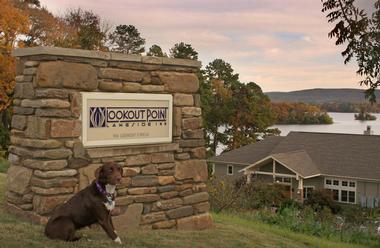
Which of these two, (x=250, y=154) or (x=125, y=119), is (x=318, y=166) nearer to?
(x=250, y=154)

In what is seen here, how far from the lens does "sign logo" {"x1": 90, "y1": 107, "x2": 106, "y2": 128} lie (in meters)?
6.72

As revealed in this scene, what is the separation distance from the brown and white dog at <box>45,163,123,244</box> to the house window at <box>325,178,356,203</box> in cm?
2638

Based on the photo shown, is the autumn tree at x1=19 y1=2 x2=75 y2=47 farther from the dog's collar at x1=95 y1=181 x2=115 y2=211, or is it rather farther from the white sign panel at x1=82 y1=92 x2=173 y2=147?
the dog's collar at x1=95 y1=181 x2=115 y2=211

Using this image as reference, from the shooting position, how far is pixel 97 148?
6.80 m

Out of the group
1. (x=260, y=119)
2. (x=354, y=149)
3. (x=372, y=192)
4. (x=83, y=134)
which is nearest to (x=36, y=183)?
(x=83, y=134)

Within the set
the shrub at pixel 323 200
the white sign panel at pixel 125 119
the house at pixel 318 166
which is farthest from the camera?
the house at pixel 318 166

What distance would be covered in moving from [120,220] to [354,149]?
2819cm

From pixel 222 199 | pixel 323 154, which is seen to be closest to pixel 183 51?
pixel 323 154

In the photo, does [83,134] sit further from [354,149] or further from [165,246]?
[354,149]

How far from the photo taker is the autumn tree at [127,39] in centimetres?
3856

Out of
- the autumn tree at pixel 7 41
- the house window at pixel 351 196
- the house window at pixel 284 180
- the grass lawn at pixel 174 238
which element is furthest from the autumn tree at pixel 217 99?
the grass lawn at pixel 174 238

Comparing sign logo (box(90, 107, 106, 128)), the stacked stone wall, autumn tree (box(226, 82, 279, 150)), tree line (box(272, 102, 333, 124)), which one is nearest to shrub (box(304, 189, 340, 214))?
autumn tree (box(226, 82, 279, 150))

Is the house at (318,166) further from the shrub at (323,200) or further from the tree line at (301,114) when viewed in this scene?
the tree line at (301,114)

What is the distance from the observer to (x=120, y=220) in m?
7.05
